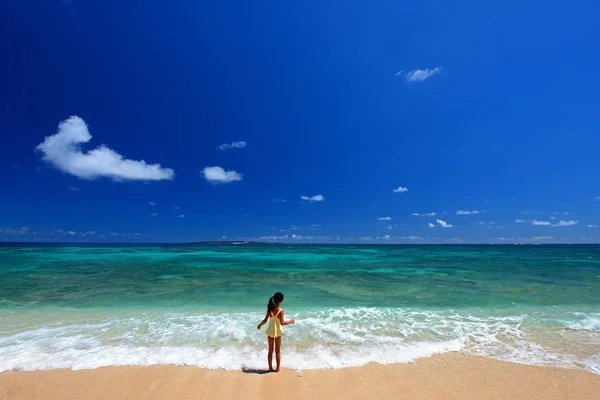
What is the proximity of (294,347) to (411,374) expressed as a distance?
246 cm

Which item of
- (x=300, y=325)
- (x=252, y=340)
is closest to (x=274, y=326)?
(x=252, y=340)

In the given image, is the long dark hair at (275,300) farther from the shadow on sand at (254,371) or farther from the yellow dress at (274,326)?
the shadow on sand at (254,371)

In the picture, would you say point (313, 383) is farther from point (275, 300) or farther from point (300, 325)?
point (300, 325)

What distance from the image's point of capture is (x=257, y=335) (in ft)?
23.4

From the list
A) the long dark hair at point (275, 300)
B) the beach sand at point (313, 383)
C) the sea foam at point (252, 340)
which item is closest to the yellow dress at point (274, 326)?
the long dark hair at point (275, 300)

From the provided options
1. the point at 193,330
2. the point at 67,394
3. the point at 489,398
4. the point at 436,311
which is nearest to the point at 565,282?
the point at 436,311

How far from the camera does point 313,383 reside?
478cm

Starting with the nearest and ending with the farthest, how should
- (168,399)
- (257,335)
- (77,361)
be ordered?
1. (168,399)
2. (77,361)
3. (257,335)

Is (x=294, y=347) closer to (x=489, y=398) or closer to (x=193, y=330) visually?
(x=193, y=330)

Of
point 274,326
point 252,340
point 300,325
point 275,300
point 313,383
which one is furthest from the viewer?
point 300,325

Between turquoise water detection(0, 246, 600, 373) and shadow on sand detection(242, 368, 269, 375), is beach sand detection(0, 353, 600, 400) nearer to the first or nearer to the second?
shadow on sand detection(242, 368, 269, 375)

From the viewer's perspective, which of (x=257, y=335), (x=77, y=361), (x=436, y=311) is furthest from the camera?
(x=436, y=311)

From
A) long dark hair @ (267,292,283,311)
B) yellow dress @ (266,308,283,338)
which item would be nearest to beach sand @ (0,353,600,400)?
yellow dress @ (266,308,283,338)

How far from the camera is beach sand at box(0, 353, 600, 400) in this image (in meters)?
4.46
